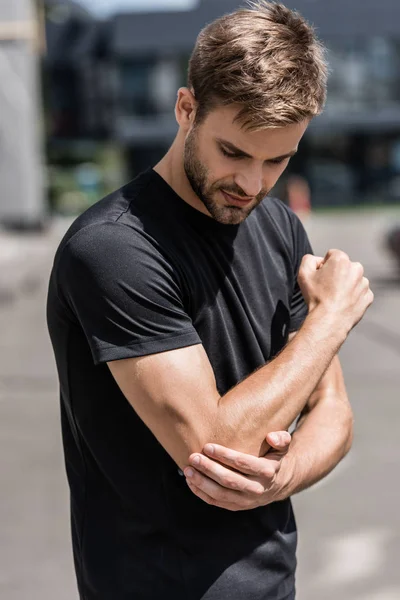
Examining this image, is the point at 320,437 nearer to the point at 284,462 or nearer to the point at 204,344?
the point at 284,462

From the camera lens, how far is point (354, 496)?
227 inches

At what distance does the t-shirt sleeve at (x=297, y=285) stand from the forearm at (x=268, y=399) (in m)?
0.30

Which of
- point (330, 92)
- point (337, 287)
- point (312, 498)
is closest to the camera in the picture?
point (337, 287)

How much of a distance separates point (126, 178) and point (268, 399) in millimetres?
41762

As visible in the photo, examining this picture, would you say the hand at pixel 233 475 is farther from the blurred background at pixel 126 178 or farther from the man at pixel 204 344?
the blurred background at pixel 126 178

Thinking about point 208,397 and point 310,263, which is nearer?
point 208,397

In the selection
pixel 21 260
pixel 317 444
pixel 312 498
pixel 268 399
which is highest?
pixel 268 399

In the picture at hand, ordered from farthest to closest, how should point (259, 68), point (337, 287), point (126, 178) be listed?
1. point (126, 178)
2. point (337, 287)
3. point (259, 68)

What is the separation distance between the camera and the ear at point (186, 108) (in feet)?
5.87

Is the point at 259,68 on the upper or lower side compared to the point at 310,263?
upper

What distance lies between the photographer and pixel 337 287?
1.95m

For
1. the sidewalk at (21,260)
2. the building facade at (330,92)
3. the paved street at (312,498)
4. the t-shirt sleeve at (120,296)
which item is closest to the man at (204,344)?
the t-shirt sleeve at (120,296)

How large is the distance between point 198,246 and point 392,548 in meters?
3.59

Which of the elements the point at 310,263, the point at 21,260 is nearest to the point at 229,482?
the point at 310,263
